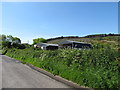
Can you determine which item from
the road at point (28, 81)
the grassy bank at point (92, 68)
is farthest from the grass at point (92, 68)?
the road at point (28, 81)

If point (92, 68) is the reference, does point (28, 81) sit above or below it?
below

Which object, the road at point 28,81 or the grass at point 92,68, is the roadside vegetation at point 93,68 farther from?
the road at point 28,81

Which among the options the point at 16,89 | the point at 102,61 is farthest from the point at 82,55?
the point at 16,89

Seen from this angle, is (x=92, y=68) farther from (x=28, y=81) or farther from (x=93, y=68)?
(x=28, y=81)

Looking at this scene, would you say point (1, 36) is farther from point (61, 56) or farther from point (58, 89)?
point (58, 89)

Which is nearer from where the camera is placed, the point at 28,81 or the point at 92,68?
the point at 28,81

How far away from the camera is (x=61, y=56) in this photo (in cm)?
1344

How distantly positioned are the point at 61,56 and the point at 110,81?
7.03m

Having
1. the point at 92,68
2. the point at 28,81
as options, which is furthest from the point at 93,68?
the point at 28,81

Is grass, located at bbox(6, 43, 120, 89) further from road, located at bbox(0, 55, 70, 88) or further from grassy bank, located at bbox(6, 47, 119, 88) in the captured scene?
road, located at bbox(0, 55, 70, 88)

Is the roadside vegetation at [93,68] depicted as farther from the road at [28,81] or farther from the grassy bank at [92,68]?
the road at [28,81]

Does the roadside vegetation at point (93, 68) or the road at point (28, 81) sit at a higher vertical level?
the roadside vegetation at point (93, 68)

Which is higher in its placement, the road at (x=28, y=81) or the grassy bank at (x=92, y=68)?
the grassy bank at (x=92, y=68)

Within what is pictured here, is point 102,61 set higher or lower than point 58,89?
higher
